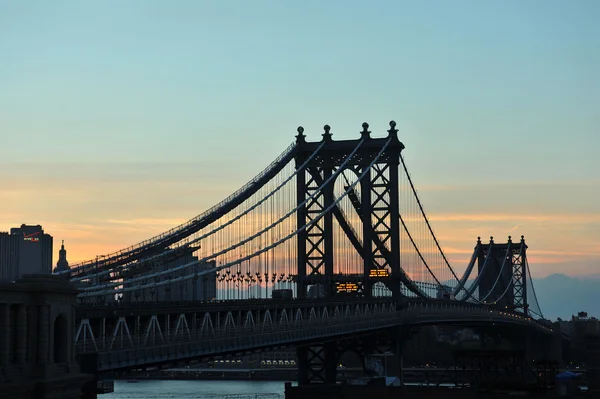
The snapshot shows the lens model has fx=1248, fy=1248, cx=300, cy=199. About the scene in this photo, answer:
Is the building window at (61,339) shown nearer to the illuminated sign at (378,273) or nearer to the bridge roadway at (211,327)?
the bridge roadway at (211,327)

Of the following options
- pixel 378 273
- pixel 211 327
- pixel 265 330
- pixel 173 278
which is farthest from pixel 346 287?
pixel 211 327

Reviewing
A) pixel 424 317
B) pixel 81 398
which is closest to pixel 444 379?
pixel 424 317

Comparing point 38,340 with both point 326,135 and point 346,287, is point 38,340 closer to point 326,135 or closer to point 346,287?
point 346,287

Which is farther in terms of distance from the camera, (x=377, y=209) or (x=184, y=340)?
(x=377, y=209)

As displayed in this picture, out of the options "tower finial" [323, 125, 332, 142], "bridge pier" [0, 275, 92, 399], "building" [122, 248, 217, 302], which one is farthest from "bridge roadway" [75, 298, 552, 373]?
"tower finial" [323, 125, 332, 142]

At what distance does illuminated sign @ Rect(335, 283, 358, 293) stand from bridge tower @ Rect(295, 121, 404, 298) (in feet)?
3.39

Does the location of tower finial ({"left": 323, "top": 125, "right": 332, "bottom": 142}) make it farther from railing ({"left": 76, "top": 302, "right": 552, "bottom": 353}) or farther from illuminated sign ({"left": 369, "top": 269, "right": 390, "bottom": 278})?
railing ({"left": 76, "top": 302, "right": 552, "bottom": 353})

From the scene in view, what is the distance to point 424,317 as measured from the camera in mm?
120938

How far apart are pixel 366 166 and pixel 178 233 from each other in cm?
2887

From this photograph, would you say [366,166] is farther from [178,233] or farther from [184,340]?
[184,340]

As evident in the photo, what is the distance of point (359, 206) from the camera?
11512 cm

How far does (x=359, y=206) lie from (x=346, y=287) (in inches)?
324

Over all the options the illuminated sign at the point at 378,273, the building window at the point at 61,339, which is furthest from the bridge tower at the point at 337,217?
the building window at the point at 61,339

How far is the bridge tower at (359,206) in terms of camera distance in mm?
109500
